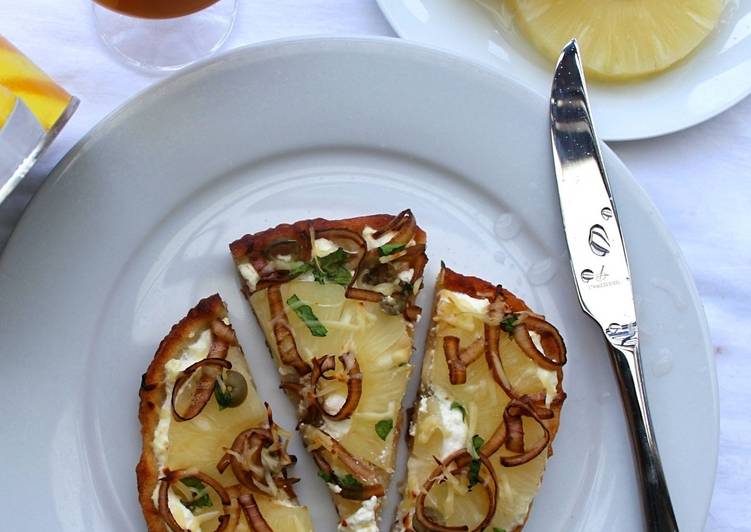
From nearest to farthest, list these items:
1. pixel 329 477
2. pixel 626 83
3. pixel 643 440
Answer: pixel 329 477
pixel 643 440
pixel 626 83

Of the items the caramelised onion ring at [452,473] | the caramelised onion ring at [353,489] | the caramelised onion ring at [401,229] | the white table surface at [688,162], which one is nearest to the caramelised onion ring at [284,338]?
the caramelised onion ring at [353,489]

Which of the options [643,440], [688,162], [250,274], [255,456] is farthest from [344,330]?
[688,162]

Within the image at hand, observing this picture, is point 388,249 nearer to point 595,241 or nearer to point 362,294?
point 362,294

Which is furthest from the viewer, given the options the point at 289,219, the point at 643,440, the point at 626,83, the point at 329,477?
the point at 626,83

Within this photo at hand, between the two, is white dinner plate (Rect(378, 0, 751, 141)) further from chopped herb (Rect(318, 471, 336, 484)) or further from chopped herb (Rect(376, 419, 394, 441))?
chopped herb (Rect(318, 471, 336, 484))

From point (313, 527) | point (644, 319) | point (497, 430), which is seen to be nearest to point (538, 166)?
point (644, 319)

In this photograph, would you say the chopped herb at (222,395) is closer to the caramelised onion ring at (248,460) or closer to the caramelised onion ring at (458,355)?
the caramelised onion ring at (248,460)
